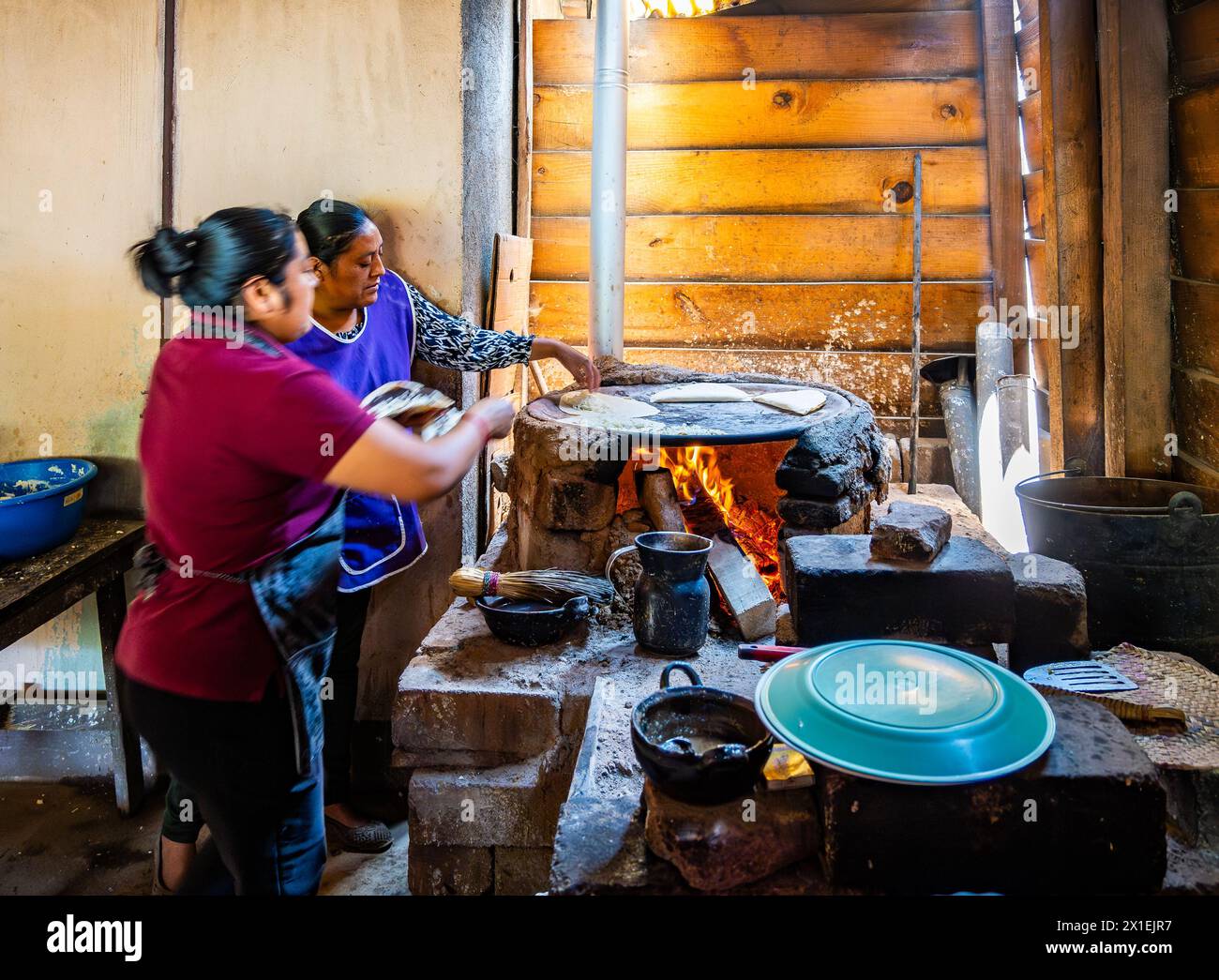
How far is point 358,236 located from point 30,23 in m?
2.00

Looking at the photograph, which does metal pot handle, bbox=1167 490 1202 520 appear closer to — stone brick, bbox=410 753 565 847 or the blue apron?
stone brick, bbox=410 753 565 847

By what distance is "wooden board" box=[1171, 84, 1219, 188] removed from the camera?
335cm

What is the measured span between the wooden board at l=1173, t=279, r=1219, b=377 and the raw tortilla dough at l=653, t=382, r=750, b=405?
68.0 inches

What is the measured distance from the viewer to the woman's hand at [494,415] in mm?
2160

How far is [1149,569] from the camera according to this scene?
10.1ft

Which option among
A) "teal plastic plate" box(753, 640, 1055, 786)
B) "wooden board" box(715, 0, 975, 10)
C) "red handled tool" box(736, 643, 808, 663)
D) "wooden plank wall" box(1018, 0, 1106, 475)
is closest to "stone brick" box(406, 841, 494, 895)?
"red handled tool" box(736, 643, 808, 663)

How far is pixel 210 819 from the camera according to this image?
202cm

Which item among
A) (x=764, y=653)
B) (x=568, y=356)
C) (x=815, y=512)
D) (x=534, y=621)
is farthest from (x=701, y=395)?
(x=764, y=653)

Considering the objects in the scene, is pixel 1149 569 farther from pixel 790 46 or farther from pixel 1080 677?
pixel 790 46

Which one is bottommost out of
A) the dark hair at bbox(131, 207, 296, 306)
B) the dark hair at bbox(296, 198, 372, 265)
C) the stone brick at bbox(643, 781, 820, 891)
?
the stone brick at bbox(643, 781, 820, 891)

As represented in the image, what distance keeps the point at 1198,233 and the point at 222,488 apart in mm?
3598

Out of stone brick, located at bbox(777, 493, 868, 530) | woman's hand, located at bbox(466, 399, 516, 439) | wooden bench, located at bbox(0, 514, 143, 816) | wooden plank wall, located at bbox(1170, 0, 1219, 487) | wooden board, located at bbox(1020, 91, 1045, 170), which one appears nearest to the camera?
woman's hand, located at bbox(466, 399, 516, 439)
